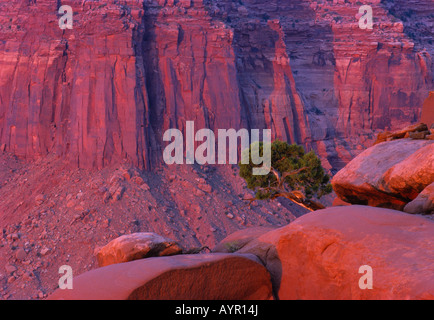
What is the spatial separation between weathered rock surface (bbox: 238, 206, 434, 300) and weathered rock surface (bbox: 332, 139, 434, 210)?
10.9ft

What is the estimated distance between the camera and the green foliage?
79.0 feet

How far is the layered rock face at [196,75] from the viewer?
162 feet

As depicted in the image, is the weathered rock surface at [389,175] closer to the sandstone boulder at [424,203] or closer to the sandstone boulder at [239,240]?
the sandstone boulder at [424,203]

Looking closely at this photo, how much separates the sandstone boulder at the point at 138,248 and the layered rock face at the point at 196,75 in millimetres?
35026

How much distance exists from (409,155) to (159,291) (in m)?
10.0

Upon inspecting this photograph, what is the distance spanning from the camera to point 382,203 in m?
16.5

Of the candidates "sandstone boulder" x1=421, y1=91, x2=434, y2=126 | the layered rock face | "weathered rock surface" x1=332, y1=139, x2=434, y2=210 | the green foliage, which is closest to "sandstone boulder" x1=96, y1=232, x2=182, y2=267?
"weathered rock surface" x1=332, y1=139, x2=434, y2=210

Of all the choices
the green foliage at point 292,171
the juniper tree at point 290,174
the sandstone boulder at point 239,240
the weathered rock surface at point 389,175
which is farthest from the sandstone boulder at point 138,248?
the green foliage at point 292,171

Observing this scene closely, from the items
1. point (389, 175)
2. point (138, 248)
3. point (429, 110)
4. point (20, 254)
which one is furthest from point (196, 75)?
point (138, 248)

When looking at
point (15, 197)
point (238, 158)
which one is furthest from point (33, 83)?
point (238, 158)

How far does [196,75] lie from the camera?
54.7 meters

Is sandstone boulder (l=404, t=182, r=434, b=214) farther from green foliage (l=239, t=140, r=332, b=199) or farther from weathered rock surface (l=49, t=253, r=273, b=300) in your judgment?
green foliage (l=239, t=140, r=332, b=199)

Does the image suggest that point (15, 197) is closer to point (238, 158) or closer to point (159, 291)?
point (238, 158)

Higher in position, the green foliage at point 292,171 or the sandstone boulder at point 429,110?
the sandstone boulder at point 429,110
